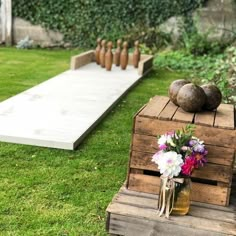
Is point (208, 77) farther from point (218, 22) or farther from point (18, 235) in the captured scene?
point (18, 235)

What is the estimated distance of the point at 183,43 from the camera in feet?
31.4

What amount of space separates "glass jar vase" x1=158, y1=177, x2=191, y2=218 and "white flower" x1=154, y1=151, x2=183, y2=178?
5 centimetres

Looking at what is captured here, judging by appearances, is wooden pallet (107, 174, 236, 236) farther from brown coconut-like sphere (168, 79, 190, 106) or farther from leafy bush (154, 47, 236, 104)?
leafy bush (154, 47, 236, 104)

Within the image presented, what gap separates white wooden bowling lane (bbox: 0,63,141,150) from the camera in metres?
3.76

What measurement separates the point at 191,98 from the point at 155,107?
0.22 m

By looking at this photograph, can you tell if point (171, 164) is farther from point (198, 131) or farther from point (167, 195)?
point (198, 131)

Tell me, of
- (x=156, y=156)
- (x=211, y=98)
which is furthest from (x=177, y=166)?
(x=211, y=98)

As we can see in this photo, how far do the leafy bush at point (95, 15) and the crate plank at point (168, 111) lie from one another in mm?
7341

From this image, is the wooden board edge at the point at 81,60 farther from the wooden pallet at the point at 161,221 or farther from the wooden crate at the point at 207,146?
the wooden pallet at the point at 161,221

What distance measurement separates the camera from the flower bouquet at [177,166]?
225cm

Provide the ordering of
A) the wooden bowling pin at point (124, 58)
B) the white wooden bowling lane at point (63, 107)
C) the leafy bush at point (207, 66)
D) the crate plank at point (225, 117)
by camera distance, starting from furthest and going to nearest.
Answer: the wooden bowling pin at point (124, 58), the leafy bush at point (207, 66), the white wooden bowling lane at point (63, 107), the crate plank at point (225, 117)

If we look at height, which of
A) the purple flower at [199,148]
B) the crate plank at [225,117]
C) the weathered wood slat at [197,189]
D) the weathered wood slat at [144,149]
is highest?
the crate plank at [225,117]

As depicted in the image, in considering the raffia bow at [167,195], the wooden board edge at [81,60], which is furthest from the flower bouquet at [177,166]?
the wooden board edge at [81,60]

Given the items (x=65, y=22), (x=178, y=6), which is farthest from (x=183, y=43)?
(x=65, y=22)
